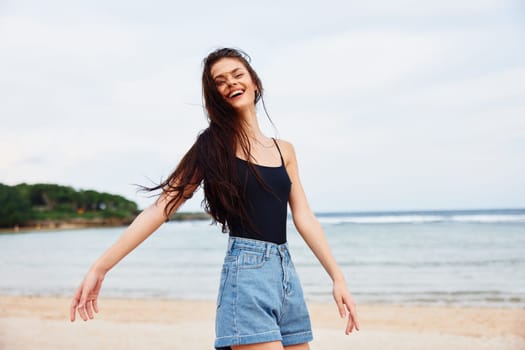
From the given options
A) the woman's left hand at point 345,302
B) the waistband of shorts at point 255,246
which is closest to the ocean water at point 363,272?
the woman's left hand at point 345,302

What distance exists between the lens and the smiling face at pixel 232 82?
2.10 m

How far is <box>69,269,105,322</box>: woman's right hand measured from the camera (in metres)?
1.81

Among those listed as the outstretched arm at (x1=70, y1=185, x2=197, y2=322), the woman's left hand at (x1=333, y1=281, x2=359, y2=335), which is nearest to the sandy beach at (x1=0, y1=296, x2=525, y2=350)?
the woman's left hand at (x1=333, y1=281, x2=359, y2=335)

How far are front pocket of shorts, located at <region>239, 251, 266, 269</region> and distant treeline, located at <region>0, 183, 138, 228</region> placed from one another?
1978 inches

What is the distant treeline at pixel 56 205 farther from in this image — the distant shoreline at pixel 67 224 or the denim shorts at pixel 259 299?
the denim shorts at pixel 259 299

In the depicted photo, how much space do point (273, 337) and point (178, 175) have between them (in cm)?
59

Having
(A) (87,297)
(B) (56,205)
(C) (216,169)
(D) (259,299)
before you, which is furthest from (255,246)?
(B) (56,205)

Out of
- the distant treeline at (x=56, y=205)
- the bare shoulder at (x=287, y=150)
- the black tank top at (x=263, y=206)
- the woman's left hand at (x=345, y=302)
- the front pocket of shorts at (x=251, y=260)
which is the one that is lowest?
the woman's left hand at (x=345, y=302)

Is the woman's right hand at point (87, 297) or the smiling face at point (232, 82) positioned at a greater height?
the smiling face at point (232, 82)

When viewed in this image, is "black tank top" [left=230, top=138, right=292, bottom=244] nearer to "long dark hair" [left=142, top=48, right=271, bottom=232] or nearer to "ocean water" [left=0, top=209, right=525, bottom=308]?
"long dark hair" [left=142, top=48, right=271, bottom=232]

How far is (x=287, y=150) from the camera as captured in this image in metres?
2.21

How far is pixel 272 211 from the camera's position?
6.56 feet

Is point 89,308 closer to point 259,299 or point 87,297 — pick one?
point 87,297

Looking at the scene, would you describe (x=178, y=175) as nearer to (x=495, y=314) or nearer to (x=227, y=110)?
(x=227, y=110)
